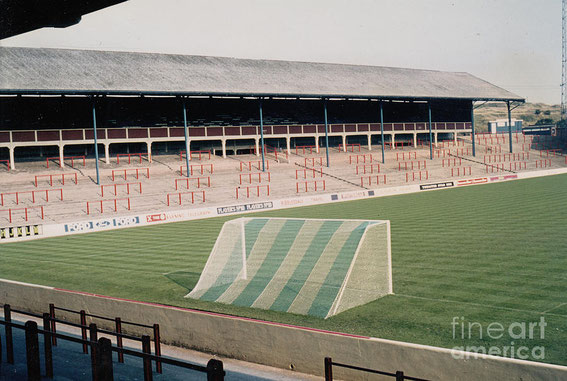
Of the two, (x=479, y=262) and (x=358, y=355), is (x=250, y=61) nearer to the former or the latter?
(x=479, y=262)

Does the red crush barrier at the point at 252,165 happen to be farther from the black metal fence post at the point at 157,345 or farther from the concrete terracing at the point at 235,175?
the black metal fence post at the point at 157,345

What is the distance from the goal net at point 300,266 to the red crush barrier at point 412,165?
143ft

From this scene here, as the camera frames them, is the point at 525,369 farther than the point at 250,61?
No

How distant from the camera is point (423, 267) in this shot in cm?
1611

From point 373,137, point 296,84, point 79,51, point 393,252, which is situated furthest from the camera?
point 373,137

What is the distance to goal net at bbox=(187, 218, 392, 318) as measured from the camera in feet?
40.1

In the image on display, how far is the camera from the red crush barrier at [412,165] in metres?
57.1

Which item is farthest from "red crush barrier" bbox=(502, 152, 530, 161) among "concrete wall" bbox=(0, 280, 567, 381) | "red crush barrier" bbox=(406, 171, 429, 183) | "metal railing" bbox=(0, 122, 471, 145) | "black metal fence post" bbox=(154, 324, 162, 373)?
"black metal fence post" bbox=(154, 324, 162, 373)

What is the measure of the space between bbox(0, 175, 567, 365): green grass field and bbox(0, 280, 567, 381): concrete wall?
5.01 ft

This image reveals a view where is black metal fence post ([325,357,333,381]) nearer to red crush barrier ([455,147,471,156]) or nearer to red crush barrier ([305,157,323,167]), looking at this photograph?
red crush barrier ([305,157,323,167])

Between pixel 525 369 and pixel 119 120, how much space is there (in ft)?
159

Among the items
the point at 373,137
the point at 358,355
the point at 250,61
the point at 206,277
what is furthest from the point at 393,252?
the point at 373,137

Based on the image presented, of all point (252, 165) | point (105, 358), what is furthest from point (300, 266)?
point (252, 165)

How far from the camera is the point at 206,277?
14.5m
